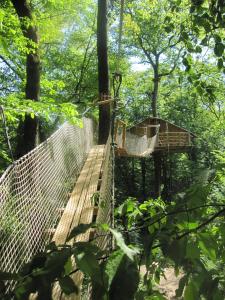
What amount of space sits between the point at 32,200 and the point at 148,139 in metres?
10.7

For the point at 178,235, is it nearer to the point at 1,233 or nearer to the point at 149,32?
the point at 1,233

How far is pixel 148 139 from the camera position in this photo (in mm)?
13320

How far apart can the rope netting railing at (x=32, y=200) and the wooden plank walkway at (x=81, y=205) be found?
4.4 inches

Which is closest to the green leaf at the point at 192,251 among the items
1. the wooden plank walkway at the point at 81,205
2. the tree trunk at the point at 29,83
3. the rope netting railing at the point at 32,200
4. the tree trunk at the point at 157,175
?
the wooden plank walkway at the point at 81,205

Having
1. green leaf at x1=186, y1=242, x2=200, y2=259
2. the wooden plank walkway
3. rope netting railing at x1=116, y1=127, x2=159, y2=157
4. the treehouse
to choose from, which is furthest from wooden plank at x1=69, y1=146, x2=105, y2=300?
the treehouse

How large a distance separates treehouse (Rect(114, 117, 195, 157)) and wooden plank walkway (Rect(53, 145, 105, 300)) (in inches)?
133

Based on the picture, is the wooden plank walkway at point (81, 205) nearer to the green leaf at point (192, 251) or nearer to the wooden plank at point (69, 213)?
the wooden plank at point (69, 213)

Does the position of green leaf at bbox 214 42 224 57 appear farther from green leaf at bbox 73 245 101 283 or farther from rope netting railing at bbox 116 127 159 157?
rope netting railing at bbox 116 127 159 157

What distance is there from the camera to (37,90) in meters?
5.51

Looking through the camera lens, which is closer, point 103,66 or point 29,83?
point 29,83

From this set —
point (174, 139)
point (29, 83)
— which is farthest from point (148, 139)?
point (29, 83)

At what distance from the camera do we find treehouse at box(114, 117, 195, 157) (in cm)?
954

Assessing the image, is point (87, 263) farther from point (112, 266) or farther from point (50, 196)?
point (50, 196)

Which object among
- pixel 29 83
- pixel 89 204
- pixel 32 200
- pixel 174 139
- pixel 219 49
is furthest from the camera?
pixel 174 139
